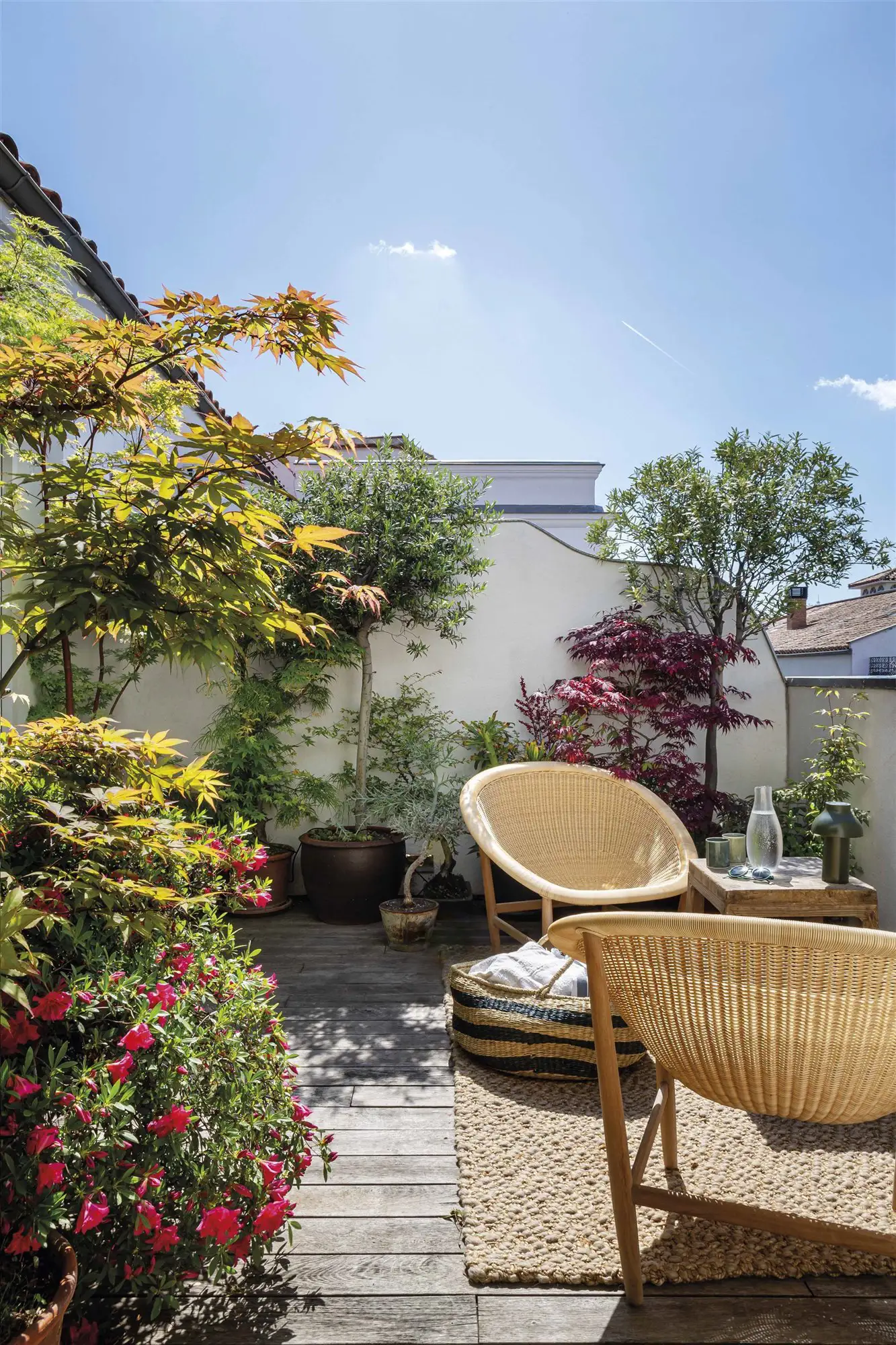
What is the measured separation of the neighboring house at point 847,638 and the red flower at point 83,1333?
12381 mm

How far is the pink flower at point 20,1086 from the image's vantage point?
1105 millimetres

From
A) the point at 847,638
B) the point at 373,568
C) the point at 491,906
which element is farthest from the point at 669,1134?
the point at 847,638

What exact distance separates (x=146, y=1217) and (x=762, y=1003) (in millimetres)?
1101

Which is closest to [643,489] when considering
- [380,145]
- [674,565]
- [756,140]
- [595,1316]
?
[674,565]

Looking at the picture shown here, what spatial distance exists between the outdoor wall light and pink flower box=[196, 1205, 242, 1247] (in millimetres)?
2017

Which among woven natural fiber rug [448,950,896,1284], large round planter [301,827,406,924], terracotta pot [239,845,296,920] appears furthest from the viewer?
terracotta pot [239,845,296,920]

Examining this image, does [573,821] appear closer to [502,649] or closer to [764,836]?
[764,836]

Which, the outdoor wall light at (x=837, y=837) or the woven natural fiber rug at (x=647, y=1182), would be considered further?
the outdoor wall light at (x=837, y=837)

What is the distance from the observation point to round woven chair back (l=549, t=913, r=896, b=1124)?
1.34 m

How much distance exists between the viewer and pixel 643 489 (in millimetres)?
4281

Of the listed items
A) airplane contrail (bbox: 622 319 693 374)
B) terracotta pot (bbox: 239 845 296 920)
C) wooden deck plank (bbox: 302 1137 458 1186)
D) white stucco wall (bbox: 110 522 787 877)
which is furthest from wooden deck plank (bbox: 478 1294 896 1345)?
airplane contrail (bbox: 622 319 693 374)

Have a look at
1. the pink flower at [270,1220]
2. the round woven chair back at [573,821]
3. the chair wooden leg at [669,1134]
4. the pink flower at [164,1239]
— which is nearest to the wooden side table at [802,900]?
the chair wooden leg at [669,1134]

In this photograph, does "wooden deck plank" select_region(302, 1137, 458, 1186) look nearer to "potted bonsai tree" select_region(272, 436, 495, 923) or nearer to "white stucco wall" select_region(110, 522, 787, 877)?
"potted bonsai tree" select_region(272, 436, 495, 923)

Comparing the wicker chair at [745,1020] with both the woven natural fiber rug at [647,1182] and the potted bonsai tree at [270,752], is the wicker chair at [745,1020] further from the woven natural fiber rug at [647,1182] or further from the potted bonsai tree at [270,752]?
the potted bonsai tree at [270,752]
